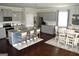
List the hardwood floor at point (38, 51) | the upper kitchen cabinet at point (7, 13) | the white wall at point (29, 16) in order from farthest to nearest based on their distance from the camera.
Answer: the upper kitchen cabinet at point (7, 13), the white wall at point (29, 16), the hardwood floor at point (38, 51)

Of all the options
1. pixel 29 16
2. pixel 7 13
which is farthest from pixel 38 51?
pixel 7 13

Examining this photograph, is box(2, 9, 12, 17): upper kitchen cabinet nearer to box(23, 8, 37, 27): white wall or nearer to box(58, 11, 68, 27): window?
box(23, 8, 37, 27): white wall

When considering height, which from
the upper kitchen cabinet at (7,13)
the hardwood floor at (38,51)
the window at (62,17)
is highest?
the upper kitchen cabinet at (7,13)

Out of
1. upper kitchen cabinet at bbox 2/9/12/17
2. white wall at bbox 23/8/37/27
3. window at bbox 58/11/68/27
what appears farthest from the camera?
upper kitchen cabinet at bbox 2/9/12/17

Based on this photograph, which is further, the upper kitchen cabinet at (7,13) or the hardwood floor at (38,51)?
the upper kitchen cabinet at (7,13)

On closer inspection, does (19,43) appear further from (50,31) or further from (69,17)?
(69,17)

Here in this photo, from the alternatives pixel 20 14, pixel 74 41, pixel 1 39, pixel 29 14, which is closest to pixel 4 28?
pixel 1 39

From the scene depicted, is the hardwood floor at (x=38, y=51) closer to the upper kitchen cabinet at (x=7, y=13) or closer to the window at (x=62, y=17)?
the window at (x=62, y=17)

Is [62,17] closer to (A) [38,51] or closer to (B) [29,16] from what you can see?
(B) [29,16]

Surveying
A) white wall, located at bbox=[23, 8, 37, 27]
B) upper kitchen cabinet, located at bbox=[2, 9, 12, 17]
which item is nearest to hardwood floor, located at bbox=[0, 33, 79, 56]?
white wall, located at bbox=[23, 8, 37, 27]

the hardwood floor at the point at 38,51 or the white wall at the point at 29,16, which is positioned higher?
the white wall at the point at 29,16

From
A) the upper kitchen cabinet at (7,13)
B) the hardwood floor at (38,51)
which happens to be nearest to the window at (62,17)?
the hardwood floor at (38,51)

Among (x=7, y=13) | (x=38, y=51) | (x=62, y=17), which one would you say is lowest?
(x=38, y=51)

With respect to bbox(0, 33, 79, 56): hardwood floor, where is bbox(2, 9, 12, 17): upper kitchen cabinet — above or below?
above
